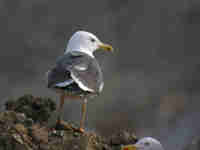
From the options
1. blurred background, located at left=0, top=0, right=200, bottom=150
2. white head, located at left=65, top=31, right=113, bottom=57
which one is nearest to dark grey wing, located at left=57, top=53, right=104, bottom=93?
white head, located at left=65, top=31, right=113, bottom=57

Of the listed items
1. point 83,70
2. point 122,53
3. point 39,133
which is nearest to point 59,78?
point 83,70

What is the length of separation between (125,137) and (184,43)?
16.0 m

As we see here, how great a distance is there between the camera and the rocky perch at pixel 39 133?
8984 mm

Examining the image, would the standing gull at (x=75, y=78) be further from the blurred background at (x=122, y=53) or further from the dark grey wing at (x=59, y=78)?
the blurred background at (x=122, y=53)

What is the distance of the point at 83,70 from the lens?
388 inches

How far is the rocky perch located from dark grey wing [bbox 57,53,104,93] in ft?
1.79

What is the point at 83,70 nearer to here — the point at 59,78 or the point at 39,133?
the point at 59,78

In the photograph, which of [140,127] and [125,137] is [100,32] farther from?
[125,137]

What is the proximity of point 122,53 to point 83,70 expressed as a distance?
1488 cm

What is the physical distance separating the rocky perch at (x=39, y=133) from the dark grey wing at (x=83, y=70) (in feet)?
1.79

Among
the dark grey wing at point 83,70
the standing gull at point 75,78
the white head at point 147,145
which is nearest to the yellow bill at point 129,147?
the white head at point 147,145

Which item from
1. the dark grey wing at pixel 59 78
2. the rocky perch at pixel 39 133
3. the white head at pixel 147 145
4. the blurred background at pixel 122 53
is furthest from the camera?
the blurred background at pixel 122 53

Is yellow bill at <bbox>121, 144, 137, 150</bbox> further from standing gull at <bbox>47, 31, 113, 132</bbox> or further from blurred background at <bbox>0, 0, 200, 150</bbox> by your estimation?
blurred background at <bbox>0, 0, 200, 150</bbox>

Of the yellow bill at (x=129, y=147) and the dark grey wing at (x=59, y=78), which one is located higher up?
the dark grey wing at (x=59, y=78)
